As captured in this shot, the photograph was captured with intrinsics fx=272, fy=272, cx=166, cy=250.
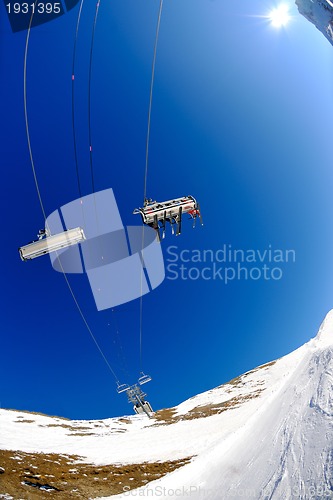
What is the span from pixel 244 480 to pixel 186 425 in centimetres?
1909

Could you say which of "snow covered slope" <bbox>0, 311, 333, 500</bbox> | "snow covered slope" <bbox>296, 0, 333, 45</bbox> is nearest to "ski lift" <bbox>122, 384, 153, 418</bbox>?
"snow covered slope" <bbox>0, 311, 333, 500</bbox>

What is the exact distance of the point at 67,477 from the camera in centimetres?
1582

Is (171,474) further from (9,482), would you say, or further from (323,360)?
(323,360)

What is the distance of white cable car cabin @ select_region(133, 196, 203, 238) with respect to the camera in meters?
13.1

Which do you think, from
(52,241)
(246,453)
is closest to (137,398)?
(246,453)

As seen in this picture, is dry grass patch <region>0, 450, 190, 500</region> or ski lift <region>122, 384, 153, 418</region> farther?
ski lift <region>122, 384, 153, 418</region>

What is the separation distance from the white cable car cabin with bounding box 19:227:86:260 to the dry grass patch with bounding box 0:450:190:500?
11.8 metres

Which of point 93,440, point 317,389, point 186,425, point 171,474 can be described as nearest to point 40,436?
point 93,440

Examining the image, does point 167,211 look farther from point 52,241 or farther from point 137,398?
point 137,398

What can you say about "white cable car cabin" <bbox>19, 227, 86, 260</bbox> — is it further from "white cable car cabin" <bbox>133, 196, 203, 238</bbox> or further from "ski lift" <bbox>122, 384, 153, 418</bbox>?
"ski lift" <bbox>122, 384, 153, 418</bbox>

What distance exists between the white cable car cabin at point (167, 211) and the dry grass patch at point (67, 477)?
13.4 m

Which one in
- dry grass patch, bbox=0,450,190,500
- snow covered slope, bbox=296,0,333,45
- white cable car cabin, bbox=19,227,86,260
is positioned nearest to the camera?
snow covered slope, bbox=296,0,333,45

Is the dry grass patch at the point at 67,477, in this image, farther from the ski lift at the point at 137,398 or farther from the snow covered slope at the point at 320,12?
the snow covered slope at the point at 320,12

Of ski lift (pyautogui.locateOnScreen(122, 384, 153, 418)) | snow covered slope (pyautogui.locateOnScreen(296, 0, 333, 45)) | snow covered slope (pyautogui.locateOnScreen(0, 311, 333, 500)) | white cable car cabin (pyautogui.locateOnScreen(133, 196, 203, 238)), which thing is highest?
snow covered slope (pyautogui.locateOnScreen(296, 0, 333, 45))
